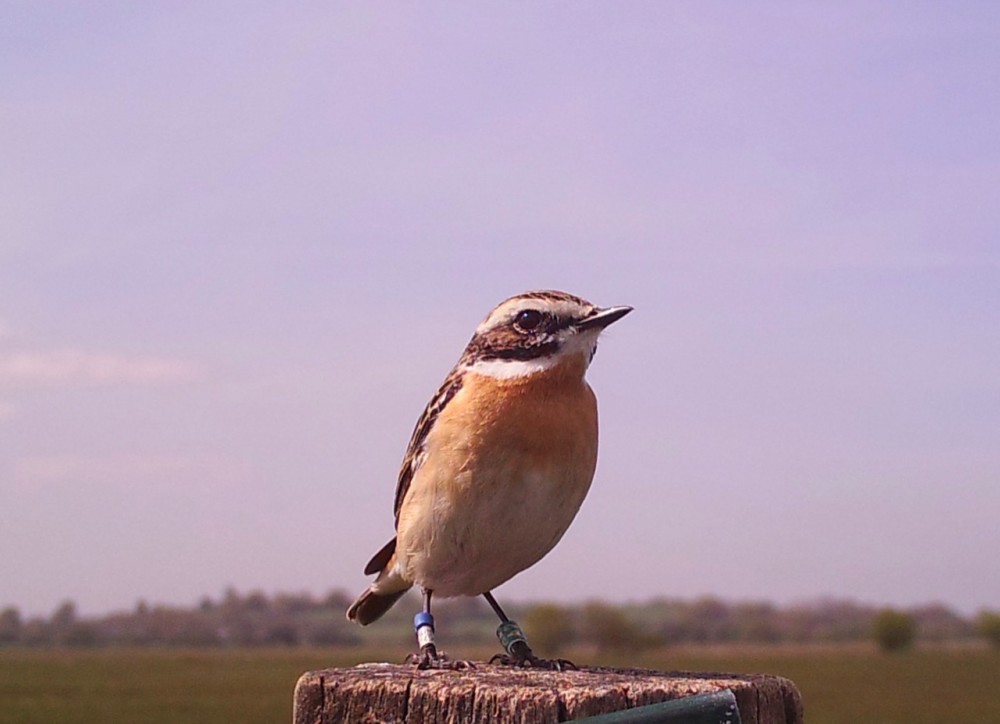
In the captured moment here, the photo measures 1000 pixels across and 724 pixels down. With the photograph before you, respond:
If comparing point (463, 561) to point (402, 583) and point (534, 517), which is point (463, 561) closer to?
point (534, 517)

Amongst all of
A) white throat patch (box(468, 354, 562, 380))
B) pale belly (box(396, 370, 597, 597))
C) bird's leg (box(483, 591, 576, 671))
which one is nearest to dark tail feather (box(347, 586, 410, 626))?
pale belly (box(396, 370, 597, 597))

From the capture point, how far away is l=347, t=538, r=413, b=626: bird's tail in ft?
18.6

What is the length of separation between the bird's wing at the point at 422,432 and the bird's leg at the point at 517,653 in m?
0.80

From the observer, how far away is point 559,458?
5.03m

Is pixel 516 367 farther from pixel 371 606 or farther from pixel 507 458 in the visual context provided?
pixel 371 606

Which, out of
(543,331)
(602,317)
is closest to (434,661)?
(543,331)

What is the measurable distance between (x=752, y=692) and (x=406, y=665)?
1.40 metres

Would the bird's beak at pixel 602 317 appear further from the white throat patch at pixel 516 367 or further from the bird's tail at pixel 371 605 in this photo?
the bird's tail at pixel 371 605

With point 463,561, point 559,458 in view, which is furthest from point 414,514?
point 559,458

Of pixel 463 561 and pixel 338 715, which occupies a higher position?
pixel 463 561

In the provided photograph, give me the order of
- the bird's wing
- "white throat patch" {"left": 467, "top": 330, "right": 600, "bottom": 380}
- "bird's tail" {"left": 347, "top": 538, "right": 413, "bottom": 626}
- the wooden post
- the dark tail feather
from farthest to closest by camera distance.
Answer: the dark tail feather → "bird's tail" {"left": 347, "top": 538, "right": 413, "bottom": 626} → the bird's wing → "white throat patch" {"left": 467, "top": 330, "right": 600, "bottom": 380} → the wooden post

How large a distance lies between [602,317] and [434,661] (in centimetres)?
163

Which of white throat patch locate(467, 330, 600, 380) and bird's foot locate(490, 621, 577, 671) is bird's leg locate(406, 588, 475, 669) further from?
white throat patch locate(467, 330, 600, 380)

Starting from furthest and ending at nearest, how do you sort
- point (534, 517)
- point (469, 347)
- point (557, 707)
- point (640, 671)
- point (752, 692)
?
point (469, 347) → point (534, 517) → point (640, 671) → point (752, 692) → point (557, 707)
